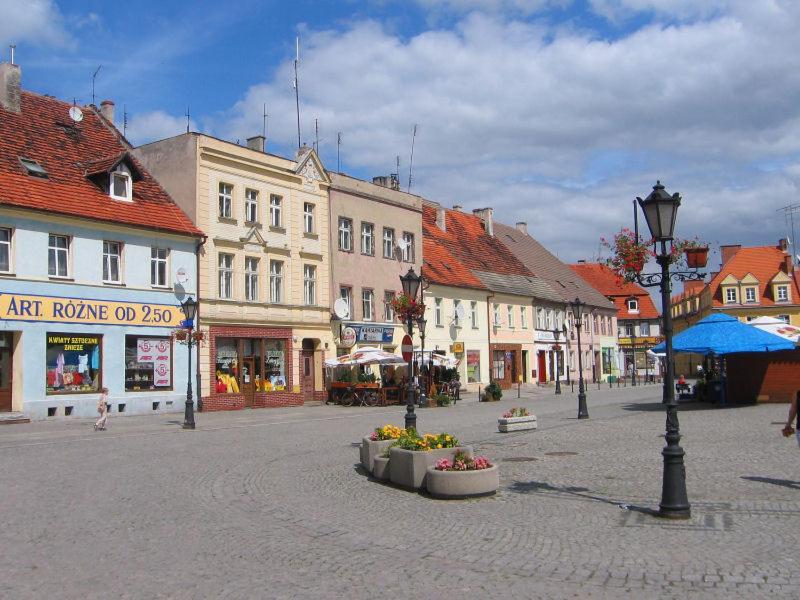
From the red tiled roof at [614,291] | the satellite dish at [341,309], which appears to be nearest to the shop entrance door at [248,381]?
the satellite dish at [341,309]

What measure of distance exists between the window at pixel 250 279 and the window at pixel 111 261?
20.3 ft

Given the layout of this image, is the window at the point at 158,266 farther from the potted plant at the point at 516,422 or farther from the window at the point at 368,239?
the potted plant at the point at 516,422

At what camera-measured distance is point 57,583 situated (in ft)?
23.2

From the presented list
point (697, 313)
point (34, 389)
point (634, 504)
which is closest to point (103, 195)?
point (34, 389)

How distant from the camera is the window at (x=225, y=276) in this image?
33.4 m

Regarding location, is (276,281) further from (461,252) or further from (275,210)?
(461,252)

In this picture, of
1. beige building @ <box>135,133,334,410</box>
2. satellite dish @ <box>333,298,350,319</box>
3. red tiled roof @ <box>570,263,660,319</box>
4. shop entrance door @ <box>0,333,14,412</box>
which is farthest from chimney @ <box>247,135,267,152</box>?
red tiled roof @ <box>570,263,660,319</box>

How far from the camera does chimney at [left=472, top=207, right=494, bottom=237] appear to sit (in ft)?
196

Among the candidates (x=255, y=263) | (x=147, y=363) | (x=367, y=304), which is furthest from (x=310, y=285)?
(x=147, y=363)

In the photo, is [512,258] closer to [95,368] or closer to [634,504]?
[95,368]

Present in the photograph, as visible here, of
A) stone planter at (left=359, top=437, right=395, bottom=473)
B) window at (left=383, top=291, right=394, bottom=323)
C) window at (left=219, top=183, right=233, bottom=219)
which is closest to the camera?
stone planter at (left=359, top=437, right=395, bottom=473)

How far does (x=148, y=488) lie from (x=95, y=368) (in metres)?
17.4

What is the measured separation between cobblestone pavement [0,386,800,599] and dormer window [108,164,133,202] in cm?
1442

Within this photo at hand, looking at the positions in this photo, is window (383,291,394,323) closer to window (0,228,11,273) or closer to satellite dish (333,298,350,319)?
satellite dish (333,298,350,319)
